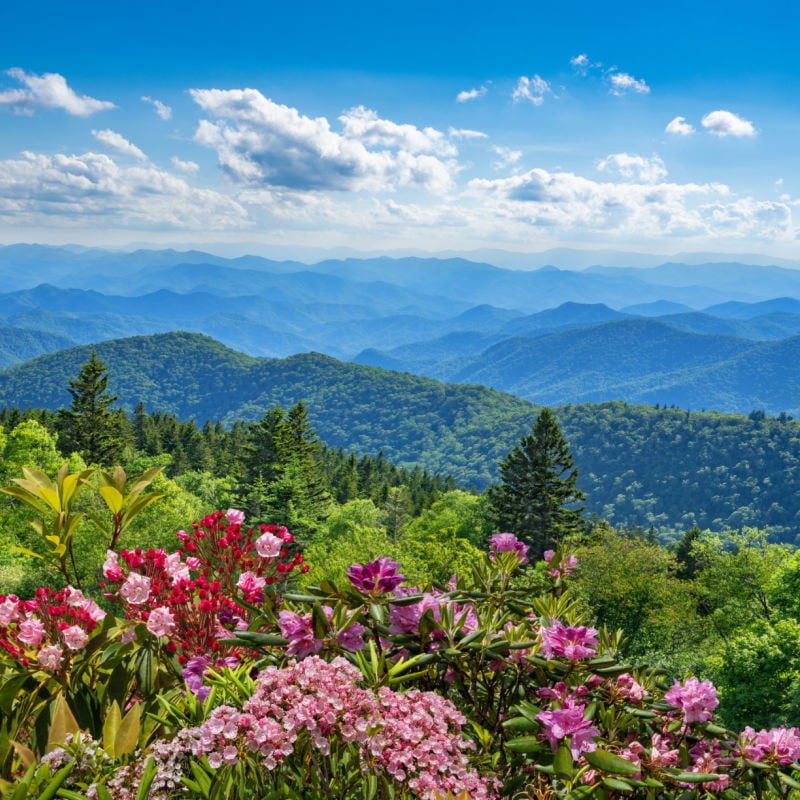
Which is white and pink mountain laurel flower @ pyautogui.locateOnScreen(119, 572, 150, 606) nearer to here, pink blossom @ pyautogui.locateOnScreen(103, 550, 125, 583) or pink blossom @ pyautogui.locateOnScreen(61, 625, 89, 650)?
pink blossom @ pyautogui.locateOnScreen(103, 550, 125, 583)

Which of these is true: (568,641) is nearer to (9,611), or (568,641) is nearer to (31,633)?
(31,633)

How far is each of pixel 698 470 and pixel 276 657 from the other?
203m

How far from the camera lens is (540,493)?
126ft

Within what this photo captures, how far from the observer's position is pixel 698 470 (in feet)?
603

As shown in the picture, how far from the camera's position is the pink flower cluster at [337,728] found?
1996 mm

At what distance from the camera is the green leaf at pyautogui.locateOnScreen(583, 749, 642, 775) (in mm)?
2037

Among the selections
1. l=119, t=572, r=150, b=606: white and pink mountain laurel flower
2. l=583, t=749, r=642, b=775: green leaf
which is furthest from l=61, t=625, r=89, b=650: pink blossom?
l=583, t=749, r=642, b=775: green leaf

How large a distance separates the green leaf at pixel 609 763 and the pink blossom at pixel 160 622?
5.81 feet

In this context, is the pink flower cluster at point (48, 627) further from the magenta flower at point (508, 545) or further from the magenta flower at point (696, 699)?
the magenta flower at point (696, 699)

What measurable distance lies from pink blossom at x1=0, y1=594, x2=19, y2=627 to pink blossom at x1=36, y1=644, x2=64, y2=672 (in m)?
A: 0.43

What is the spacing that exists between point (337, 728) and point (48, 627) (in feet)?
5.10

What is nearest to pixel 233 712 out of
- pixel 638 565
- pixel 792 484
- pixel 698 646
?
pixel 638 565

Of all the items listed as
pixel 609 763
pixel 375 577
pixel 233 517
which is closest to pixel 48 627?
pixel 233 517

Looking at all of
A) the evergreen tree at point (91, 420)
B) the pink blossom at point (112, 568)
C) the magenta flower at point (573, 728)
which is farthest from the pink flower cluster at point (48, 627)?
the evergreen tree at point (91, 420)
